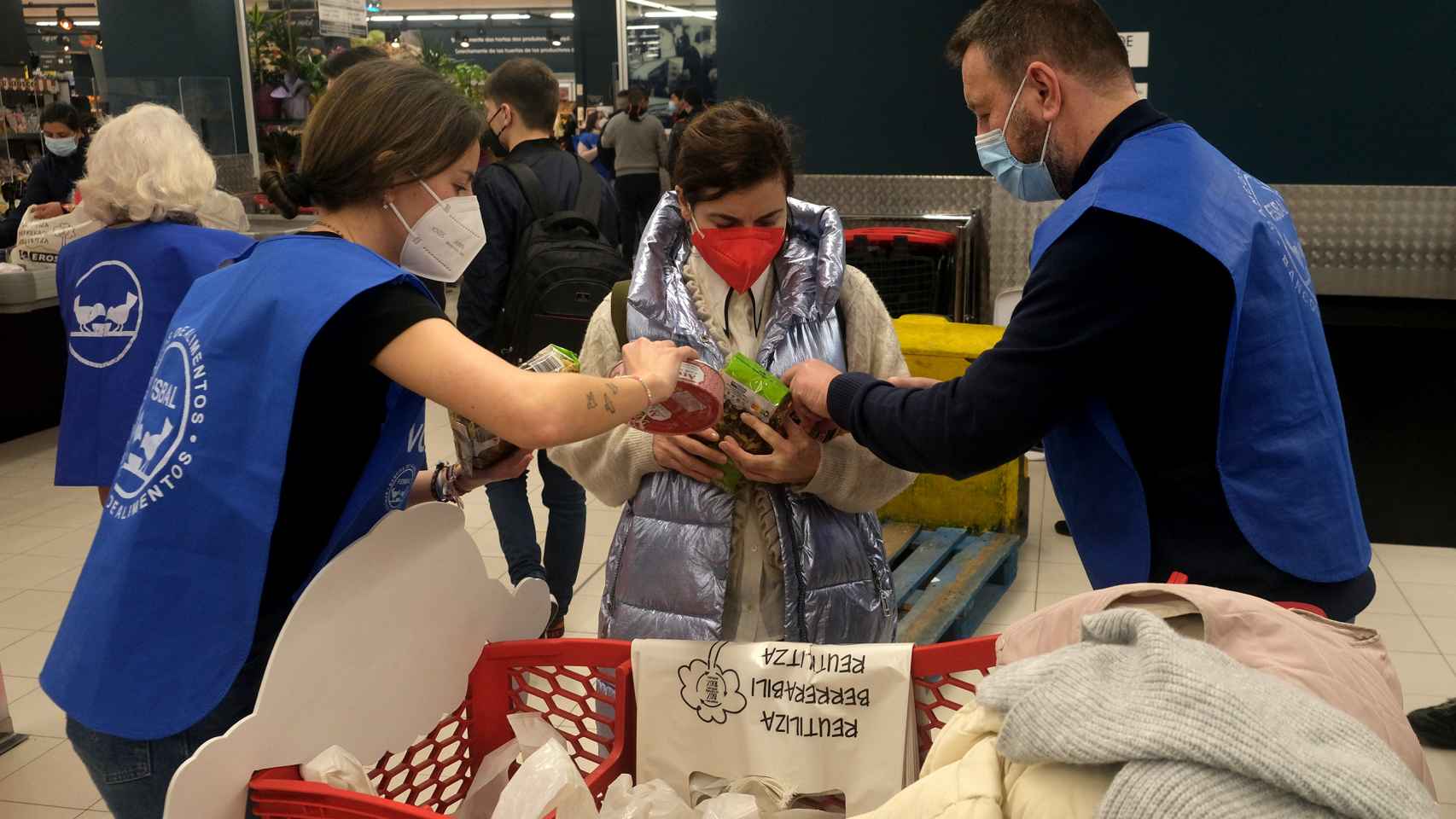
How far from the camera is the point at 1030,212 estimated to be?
20.5 feet

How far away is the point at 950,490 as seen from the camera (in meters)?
4.97

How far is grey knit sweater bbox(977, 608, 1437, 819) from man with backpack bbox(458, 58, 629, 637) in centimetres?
253

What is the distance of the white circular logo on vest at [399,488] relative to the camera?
5.45ft

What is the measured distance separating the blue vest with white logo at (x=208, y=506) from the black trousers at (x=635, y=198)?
400 inches

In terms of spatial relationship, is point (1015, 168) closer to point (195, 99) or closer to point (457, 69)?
point (195, 99)

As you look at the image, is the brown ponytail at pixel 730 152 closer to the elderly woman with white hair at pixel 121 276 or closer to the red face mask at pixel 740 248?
the red face mask at pixel 740 248

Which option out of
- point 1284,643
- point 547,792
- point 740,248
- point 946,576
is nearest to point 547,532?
point 946,576

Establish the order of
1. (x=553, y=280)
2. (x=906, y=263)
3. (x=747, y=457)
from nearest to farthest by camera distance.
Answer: (x=747, y=457) → (x=553, y=280) → (x=906, y=263)

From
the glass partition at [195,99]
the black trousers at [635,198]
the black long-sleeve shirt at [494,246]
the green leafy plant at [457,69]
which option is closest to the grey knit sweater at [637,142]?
the black trousers at [635,198]

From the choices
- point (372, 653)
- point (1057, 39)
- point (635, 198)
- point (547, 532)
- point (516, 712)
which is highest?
point (1057, 39)

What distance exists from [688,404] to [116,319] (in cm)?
236

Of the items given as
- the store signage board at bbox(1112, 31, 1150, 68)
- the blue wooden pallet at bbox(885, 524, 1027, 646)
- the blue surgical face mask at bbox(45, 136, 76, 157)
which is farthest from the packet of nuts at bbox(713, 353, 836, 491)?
the blue surgical face mask at bbox(45, 136, 76, 157)

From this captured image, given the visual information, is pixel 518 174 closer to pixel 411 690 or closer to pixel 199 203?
pixel 199 203

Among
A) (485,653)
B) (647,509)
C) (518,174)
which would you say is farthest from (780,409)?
(518,174)
